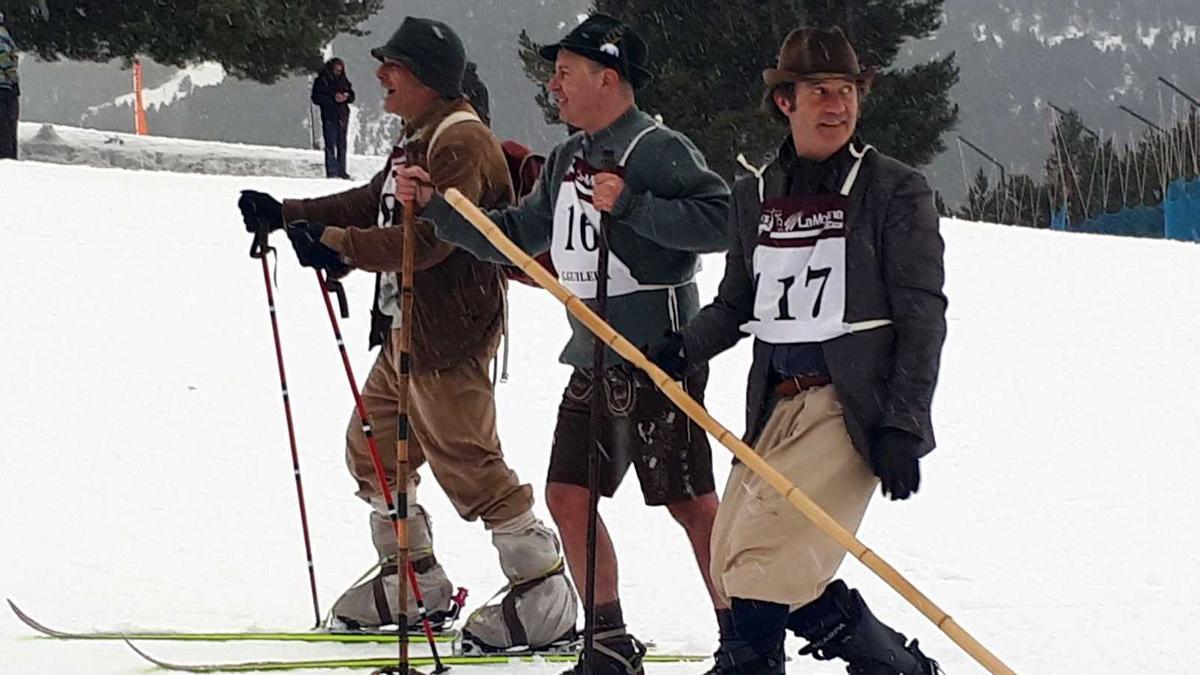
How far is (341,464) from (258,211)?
292 cm

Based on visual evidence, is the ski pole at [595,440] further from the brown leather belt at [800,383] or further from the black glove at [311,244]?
the black glove at [311,244]

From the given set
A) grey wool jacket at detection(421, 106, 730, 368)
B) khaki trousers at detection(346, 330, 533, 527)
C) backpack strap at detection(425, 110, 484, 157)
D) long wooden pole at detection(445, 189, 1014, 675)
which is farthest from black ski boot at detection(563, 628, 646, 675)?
backpack strap at detection(425, 110, 484, 157)

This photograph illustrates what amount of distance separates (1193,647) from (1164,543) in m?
1.51

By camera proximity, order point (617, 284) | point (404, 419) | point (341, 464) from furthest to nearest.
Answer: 1. point (341, 464)
2. point (617, 284)
3. point (404, 419)

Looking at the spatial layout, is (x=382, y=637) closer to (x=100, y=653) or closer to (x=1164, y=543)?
(x=100, y=653)

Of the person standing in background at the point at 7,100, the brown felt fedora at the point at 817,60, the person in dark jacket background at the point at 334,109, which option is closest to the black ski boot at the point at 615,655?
the brown felt fedora at the point at 817,60

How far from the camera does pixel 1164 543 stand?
20.7 feet

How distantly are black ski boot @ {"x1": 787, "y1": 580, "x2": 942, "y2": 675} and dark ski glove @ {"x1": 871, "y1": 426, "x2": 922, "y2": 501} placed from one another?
448 millimetres

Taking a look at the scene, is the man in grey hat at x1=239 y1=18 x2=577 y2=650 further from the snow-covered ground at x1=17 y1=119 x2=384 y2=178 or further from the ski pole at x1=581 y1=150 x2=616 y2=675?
the snow-covered ground at x1=17 y1=119 x2=384 y2=178

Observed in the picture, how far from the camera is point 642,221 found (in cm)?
378

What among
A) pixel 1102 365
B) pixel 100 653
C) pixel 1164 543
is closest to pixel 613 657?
pixel 100 653

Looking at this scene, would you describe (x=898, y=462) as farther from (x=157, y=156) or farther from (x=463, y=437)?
(x=157, y=156)

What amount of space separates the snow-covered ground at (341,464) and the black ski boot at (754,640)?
926mm

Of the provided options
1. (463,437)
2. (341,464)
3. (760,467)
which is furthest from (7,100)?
(760,467)
